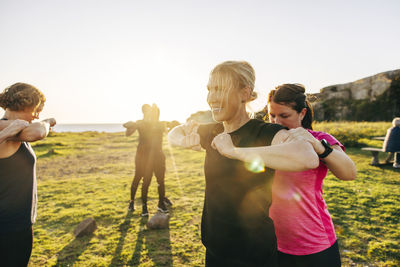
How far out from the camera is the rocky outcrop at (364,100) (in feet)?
109

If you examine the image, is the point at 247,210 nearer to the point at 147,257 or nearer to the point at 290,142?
the point at 290,142

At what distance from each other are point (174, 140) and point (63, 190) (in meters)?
9.04

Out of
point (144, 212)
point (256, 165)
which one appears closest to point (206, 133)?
point (256, 165)

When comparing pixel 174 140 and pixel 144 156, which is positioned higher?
pixel 174 140

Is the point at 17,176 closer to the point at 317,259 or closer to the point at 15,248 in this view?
the point at 15,248

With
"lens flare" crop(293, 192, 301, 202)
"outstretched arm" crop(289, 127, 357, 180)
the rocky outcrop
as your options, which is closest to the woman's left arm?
"outstretched arm" crop(289, 127, 357, 180)

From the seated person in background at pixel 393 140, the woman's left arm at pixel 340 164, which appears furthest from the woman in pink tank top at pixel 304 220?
the seated person in background at pixel 393 140

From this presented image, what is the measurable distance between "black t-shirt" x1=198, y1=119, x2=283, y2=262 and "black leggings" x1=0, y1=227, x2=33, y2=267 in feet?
6.39

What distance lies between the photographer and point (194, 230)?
17.0ft

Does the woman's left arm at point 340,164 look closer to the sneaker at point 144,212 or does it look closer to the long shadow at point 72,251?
the long shadow at point 72,251

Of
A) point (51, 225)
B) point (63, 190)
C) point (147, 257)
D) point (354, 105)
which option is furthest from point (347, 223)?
point (354, 105)

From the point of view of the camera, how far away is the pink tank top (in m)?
1.91

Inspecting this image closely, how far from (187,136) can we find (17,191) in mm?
1895

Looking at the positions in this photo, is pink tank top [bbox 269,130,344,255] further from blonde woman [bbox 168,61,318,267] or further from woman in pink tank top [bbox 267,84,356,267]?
blonde woman [bbox 168,61,318,267]
